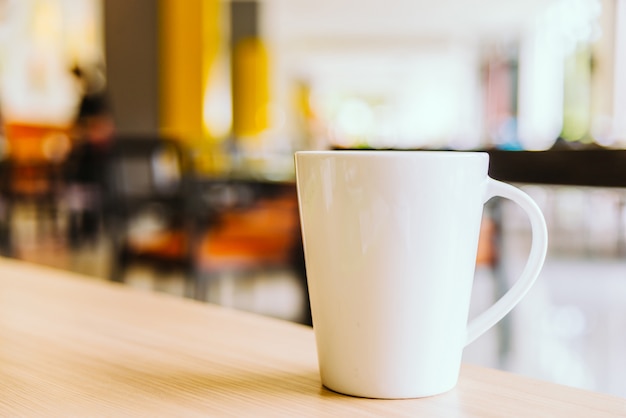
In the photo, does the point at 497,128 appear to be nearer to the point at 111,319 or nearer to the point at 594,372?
the point at 594,372

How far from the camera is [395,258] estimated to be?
318 millimetres

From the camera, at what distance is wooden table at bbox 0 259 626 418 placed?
12.0 inches

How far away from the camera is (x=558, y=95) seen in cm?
1109

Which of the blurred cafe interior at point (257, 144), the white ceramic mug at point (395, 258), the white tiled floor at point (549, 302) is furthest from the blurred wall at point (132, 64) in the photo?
the white ceramic mug at point (395, 258)

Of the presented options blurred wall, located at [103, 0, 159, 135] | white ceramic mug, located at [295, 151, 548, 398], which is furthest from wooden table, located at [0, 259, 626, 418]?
blurred wall, located at [103, 0, 159, 135]

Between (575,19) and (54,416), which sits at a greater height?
(575,19)

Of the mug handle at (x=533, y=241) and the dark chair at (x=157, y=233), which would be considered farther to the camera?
the dark chair at (x=157, y=233)

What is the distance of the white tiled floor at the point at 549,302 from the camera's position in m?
2.19

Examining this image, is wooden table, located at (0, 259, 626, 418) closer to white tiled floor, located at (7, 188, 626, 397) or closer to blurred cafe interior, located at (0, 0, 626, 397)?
blurred cafe interior, located at (0, 0, 626, 397)

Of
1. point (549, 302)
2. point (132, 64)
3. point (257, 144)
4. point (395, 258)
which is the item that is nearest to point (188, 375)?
point (395, 258)

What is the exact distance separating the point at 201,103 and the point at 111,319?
5.96 meters

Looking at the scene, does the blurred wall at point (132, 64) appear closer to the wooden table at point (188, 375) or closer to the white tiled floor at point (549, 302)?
the white tiled floor at point (549, 302)

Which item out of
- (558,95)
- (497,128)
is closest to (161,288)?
(558,95)

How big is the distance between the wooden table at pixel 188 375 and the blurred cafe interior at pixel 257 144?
53 cm
